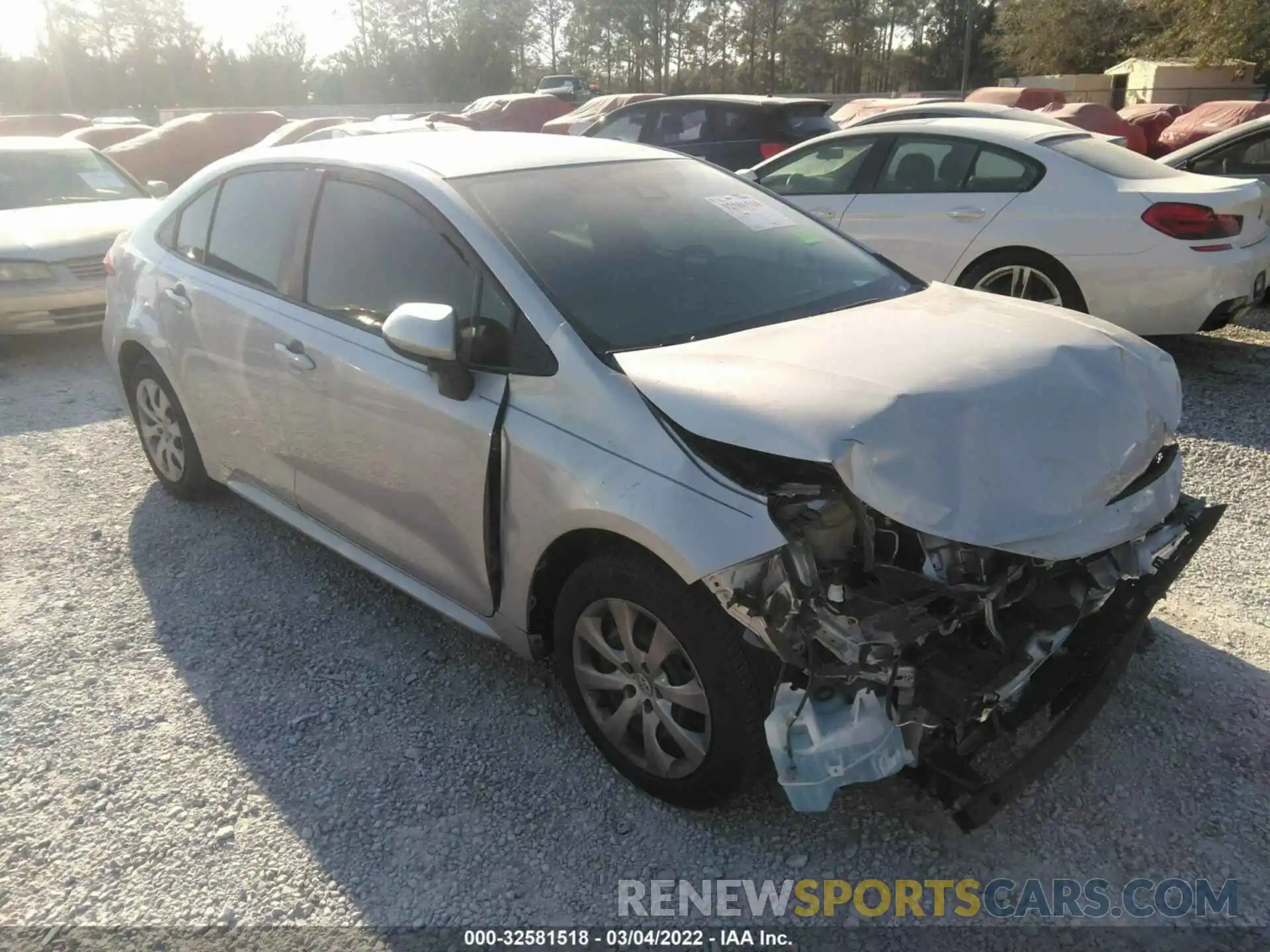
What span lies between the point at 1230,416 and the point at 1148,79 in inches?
1219

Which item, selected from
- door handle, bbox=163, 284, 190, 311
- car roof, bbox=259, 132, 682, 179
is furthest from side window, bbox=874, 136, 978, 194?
door handle, bbox=163, 284, 190, 311

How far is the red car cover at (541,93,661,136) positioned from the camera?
15.4 m

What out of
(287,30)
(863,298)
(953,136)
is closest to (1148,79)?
(953,136)

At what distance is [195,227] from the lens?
4266 millimetres

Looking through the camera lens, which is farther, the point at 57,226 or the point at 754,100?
the point at 754,100

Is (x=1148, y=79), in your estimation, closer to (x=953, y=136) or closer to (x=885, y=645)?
(x=953, y=136)

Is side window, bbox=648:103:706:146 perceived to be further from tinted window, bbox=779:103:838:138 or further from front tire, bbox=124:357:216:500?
front tire, bbox=124:357:216:500

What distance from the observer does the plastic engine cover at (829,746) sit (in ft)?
7.37

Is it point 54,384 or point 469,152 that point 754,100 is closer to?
point 54,384

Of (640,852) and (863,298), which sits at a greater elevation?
(863,298)

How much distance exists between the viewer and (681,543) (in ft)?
7.62

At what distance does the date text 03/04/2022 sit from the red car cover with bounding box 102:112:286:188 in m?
15.4

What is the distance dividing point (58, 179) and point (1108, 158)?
8.67 metres

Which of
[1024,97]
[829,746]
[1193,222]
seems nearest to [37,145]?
[1193,222]
